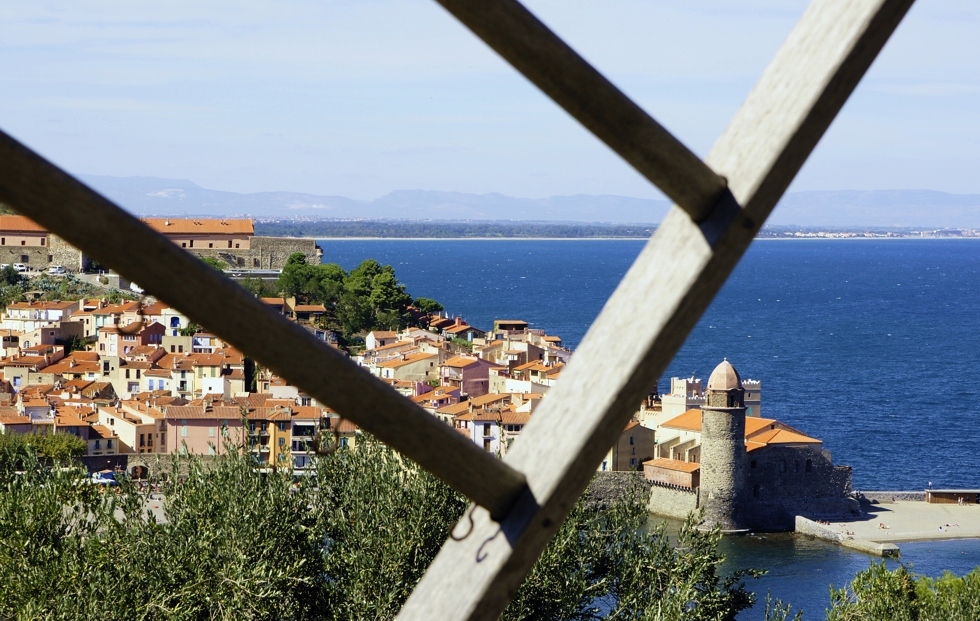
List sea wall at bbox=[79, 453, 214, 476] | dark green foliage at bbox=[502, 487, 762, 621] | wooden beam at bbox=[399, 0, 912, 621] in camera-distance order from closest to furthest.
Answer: wooden beam at bbox=[399, 0, 912, 621] → dark green foliage at bbox=[502, 487, 762, 621] → sea wall at bbox=[79, 453, 214, 476]

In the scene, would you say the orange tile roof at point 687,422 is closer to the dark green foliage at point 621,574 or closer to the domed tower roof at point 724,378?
the domed tower roof at point 724,378

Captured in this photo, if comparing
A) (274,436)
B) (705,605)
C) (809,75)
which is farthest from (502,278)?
(809,75)

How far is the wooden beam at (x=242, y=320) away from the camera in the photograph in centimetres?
50

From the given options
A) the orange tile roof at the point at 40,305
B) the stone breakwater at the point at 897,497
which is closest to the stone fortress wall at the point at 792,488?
the stone breakwater at the point at 897,497

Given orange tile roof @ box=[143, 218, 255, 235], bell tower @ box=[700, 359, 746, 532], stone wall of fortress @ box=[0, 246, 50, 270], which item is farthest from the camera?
orange tile roof @ box=[143, 218, 255, 235]

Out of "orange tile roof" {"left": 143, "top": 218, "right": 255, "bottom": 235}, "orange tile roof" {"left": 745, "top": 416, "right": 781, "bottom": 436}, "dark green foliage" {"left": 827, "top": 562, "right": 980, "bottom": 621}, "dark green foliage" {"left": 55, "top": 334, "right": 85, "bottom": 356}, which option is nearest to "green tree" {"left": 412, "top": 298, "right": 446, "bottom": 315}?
"orange tile roof" {"left": 143, "top": 218, "right": 255, "bottom": 235}

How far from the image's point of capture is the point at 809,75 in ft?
2.02

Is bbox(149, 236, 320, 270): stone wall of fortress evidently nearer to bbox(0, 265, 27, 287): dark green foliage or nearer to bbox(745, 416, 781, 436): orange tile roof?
bbox(0, 265, 27, 287): dark green foliage

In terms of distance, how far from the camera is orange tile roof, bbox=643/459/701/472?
23.5 m

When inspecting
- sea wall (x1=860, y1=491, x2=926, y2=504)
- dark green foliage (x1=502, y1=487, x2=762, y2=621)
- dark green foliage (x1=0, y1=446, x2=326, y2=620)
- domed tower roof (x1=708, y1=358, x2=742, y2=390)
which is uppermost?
dark green foliage (x1=0, y1=446, x2=326, y2=620)

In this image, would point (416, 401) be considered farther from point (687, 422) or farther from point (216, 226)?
point (216, 226)

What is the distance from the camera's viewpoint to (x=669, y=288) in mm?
614

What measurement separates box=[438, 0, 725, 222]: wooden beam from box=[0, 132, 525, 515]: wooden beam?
6.2 inches

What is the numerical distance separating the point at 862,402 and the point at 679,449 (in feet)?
39.1
